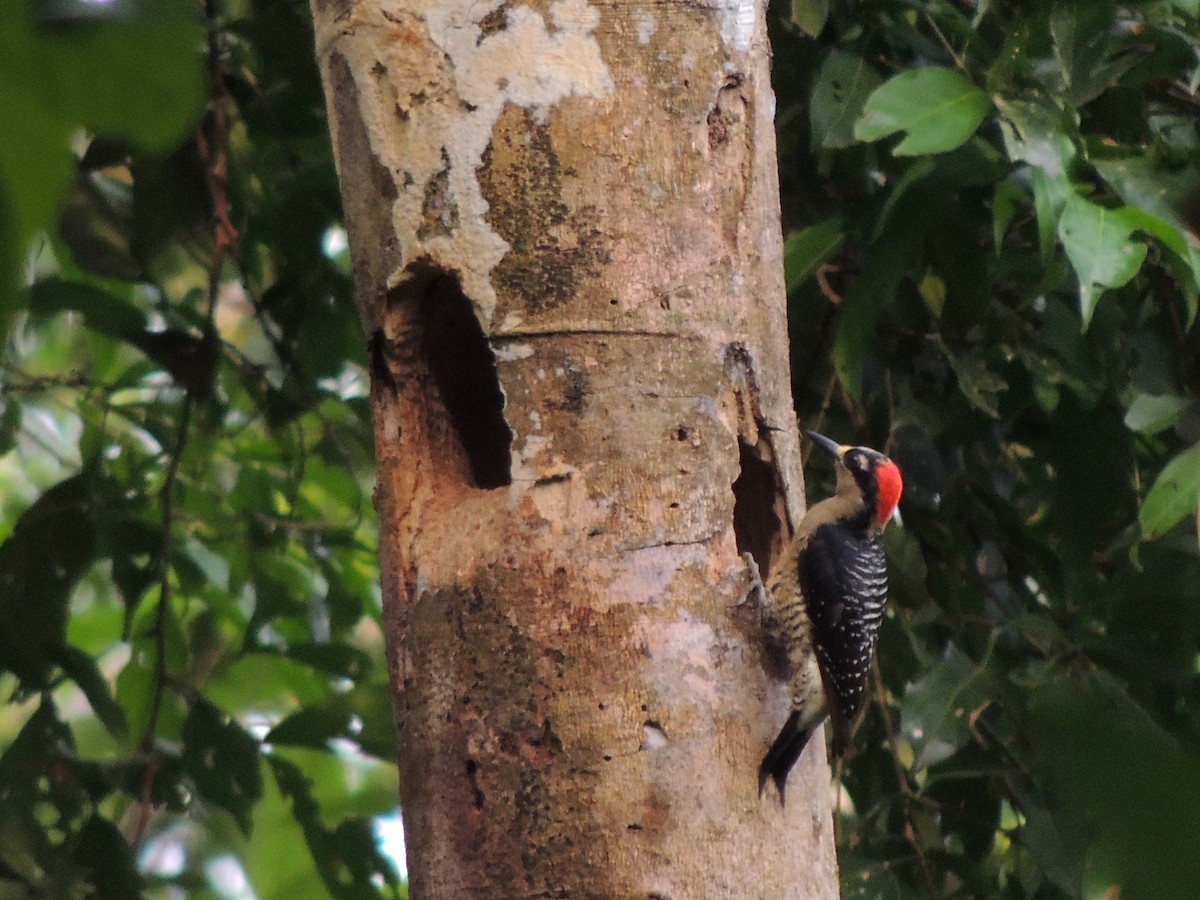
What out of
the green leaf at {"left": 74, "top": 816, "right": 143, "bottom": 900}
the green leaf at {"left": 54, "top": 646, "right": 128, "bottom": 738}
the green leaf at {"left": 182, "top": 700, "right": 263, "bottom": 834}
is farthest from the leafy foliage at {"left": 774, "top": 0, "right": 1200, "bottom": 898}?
the green leaf at {"left": 54, "top": 646, "right": 128, "bottom": 738}

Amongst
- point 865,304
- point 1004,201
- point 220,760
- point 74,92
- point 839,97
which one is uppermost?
point 74,92

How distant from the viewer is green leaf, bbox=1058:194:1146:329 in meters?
2.31

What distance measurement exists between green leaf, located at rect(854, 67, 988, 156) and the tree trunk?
0.21 meters

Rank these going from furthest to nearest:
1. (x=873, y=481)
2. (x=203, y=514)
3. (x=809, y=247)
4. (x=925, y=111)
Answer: (x=203, y=514) < (x=873, y=481) < (x=809, y=247) < (x=925, y=111)

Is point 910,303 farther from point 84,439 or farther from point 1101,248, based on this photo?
point 84,439

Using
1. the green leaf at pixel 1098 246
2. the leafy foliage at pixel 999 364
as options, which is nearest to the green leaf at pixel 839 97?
the leafy foliage at pixel 999 364

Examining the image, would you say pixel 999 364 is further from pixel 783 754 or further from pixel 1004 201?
pixel 783 754

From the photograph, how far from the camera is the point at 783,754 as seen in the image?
2.12 m

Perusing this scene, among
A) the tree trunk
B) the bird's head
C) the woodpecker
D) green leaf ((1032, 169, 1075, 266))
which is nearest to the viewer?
the tree trunk

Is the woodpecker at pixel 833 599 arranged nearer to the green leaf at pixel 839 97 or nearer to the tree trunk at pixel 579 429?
the tree trunk at pixel 579 429

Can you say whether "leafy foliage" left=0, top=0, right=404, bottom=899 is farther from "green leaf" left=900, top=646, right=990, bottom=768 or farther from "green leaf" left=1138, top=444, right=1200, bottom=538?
"green leaf" left=1138, top=444, right=1200, bottom=538

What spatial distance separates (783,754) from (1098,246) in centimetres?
97

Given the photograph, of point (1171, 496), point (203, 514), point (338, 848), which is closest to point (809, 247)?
point (1171, 496)

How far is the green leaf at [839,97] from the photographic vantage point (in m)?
2.78
